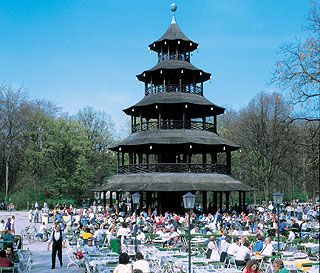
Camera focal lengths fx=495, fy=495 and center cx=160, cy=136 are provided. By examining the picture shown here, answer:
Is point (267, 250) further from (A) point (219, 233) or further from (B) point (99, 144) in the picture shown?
(B) point (99, 144)

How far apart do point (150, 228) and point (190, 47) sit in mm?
25297

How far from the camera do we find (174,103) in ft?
139

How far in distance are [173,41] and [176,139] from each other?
11881mm

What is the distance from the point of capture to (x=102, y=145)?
74.9 meters

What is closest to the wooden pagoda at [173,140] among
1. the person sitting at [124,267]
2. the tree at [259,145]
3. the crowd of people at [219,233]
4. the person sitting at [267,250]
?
the crowd of people at [219,233]

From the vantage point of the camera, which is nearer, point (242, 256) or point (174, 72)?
point (242, 256)

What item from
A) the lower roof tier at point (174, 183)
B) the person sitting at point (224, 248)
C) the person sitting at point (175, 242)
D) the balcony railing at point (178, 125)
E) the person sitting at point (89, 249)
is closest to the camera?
the person sitting at point (224, 248)

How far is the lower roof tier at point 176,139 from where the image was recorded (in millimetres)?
40594

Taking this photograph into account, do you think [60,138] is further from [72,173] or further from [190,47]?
[190,47]

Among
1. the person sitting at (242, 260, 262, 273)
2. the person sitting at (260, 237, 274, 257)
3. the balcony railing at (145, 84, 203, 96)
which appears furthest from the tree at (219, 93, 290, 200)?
the person sitting at (242, 260, 262, 273)

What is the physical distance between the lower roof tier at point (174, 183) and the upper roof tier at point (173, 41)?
14085 millimetres

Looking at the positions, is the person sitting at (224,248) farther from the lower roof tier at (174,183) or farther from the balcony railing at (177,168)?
the balcony railing at (177,168)

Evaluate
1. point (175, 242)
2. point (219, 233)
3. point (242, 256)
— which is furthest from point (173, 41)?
point (242, 256)

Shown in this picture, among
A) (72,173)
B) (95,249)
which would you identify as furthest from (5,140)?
(95,249)
